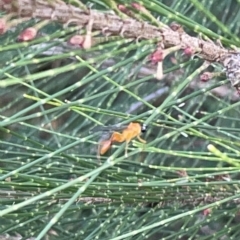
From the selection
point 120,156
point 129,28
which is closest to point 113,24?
point 129,28

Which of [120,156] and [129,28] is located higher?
[129,28]

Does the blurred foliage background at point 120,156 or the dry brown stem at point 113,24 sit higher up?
the dry brown stem at point 113,24

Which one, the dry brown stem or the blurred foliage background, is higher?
the dry brown stem

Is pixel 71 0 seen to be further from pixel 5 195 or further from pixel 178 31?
pixel 5 195

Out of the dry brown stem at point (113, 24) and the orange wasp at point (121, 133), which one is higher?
the dry brown stem at point (113, 24)

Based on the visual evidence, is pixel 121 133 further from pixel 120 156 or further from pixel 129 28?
pixel 120 156

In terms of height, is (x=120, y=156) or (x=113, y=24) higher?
(x=113, y=24)

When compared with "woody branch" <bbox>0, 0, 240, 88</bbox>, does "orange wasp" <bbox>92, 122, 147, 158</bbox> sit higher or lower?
lower

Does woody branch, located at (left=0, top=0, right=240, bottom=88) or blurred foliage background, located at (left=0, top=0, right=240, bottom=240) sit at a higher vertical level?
woody branch, located at (left=0, top=0, right=240, bottom=88)

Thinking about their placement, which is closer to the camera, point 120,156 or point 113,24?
point 113,24

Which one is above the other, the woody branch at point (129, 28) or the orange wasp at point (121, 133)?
the woody branch at point (129, 28)

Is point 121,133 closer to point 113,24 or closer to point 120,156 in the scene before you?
point 113,24
